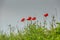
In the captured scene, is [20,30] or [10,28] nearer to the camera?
[20,30]

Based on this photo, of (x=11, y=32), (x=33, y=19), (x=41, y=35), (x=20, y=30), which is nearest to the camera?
(x=41, y=35)

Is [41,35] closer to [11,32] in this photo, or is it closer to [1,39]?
[11,32]

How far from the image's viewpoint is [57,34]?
3.20 metres

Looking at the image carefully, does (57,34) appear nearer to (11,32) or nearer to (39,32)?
(39,32)

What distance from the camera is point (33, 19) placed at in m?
4.96

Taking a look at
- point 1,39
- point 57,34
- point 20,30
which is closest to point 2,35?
point 1,39

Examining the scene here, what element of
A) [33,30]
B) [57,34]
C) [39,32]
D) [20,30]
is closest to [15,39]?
[20,30]

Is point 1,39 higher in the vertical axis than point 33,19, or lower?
lower

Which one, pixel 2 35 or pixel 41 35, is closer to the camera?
pixel 41 35

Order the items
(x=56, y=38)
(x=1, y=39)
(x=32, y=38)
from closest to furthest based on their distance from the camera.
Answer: (x=56, y=38)
(x=32, y=38)
(x=1, y=39)

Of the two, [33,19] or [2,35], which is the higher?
[33,19]

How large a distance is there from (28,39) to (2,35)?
307 centimetres

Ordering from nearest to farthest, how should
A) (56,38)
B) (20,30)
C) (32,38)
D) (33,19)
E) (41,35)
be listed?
(56,38), (41,35), (32,38), (33,19), (20,30)

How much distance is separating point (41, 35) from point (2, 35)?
3.41 meters
